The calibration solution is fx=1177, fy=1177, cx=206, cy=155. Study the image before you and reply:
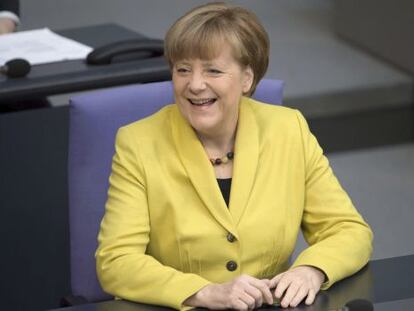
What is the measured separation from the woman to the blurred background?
1144mm

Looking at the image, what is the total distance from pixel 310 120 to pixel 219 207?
3.52 meters

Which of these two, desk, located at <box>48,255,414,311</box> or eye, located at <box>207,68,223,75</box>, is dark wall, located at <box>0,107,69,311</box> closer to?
eye, located at <box>207,68,223,75</box>

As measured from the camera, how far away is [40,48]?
364 cm

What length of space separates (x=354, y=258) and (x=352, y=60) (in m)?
4.43

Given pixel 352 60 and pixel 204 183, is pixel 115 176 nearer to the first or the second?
pixel 204 183

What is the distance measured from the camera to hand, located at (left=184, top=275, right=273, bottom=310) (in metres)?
2.11

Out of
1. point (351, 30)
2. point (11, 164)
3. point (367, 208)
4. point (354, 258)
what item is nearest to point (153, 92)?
point (354, 258)

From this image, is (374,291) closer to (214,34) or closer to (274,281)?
(274,281)

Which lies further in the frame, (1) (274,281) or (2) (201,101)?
(2) (201,101)

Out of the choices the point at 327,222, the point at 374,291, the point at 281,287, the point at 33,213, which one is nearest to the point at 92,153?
the point at 327,222

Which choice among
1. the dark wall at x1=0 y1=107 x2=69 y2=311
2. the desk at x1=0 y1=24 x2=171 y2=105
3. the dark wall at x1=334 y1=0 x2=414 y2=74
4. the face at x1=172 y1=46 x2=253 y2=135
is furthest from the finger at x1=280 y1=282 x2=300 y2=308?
the dark wall at x1=334 y1=0 x2=414 y2=74

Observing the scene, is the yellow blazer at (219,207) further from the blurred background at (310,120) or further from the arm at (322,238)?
the blurred background at (310,120)

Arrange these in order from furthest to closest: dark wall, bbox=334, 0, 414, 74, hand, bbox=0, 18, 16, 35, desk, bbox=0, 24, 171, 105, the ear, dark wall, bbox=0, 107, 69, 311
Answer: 1. dark wall, bbox=334, 0, 414, 74
2. hand, bbox=0, 18, 16, 35
3. dark wall, bbox=0, 107, 69, 311
4. desk, bbox=0, 24, 171, 105
5. the ear

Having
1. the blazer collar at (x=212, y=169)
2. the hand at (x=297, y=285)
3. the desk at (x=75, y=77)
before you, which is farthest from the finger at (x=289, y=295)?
the desk at (x=75, y=77)
